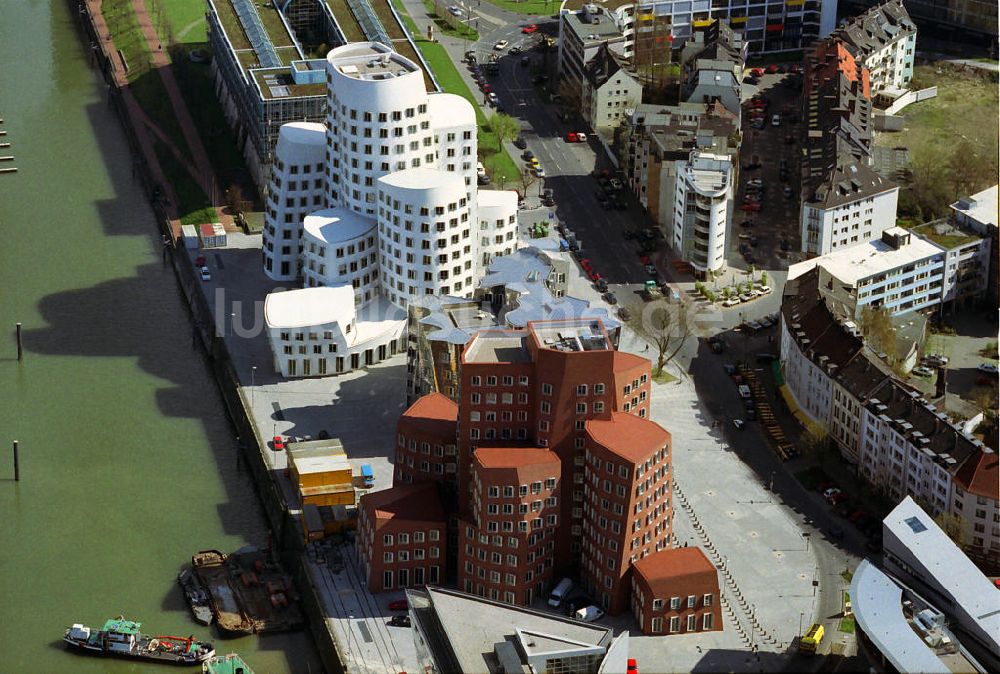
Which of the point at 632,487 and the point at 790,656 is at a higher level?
the point at 632,487

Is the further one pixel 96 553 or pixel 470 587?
pixel 96 553

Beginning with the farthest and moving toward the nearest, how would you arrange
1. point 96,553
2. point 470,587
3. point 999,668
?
point 96,553
point 470,587
point 999,668

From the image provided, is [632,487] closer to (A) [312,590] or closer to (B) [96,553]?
(A) [312,590]

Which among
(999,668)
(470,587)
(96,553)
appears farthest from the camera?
(96,553)

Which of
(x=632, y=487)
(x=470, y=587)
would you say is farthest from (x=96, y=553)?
(x=632, y=487)

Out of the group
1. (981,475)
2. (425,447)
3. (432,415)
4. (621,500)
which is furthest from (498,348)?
(981,475)

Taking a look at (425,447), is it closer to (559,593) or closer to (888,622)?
(559,593)

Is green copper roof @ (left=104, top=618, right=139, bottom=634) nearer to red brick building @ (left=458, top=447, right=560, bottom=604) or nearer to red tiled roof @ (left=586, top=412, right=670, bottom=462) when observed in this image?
red brick building @ (left=458, top=447, right=560, bottom=604)
